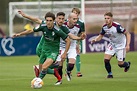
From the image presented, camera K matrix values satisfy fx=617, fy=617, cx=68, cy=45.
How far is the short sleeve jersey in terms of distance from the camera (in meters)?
15.9

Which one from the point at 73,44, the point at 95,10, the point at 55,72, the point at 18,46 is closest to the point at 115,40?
the point at 73,44

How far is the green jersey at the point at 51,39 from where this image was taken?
15.9m

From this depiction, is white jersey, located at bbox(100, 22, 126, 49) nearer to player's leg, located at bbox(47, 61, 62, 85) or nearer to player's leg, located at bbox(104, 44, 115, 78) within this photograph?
player's leg, located at bbox(104, 44, 115, 78)

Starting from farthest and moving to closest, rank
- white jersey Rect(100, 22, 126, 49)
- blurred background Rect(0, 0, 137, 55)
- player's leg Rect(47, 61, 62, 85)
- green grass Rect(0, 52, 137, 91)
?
blurred background Rect(0, 0, 137, 55) → white jersey Rect(100, 22, 126, 49) → player's leg Rect(47, 61, 62, 85) → green grass Rect(0, 52, 137, 91)

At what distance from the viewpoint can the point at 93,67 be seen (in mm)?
24594

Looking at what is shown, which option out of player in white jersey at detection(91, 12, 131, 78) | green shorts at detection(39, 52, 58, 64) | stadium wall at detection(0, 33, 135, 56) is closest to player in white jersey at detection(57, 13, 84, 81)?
player in white jersey at detection(91, 12, 131, 78)

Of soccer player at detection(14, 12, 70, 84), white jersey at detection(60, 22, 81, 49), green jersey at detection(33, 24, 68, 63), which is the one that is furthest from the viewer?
white jersey at detection(60, 22, 81, 49)

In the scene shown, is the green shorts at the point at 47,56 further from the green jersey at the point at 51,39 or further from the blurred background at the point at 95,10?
the blurred background at the point at 95,10

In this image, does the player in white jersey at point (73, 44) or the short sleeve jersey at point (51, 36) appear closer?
the short sleeve jersey at point (51, 36)

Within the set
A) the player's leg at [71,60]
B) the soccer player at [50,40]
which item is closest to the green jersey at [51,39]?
the soccer player at [50,40]

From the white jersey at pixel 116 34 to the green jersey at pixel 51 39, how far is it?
11.3ft

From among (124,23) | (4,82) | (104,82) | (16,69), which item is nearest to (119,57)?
(104,82)

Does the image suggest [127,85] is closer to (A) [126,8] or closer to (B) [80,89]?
(B) [80,89]

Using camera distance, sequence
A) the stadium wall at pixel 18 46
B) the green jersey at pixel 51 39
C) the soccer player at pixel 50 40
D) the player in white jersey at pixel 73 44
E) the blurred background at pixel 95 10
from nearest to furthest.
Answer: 1. the soccer player at pixel 50 40
2. the green jersey at pixel 51 39
3. the player in white jersey at pixel 73 44
4. the stadium wall at pixel 18 46
5. the blurred background at pixel 95 10
